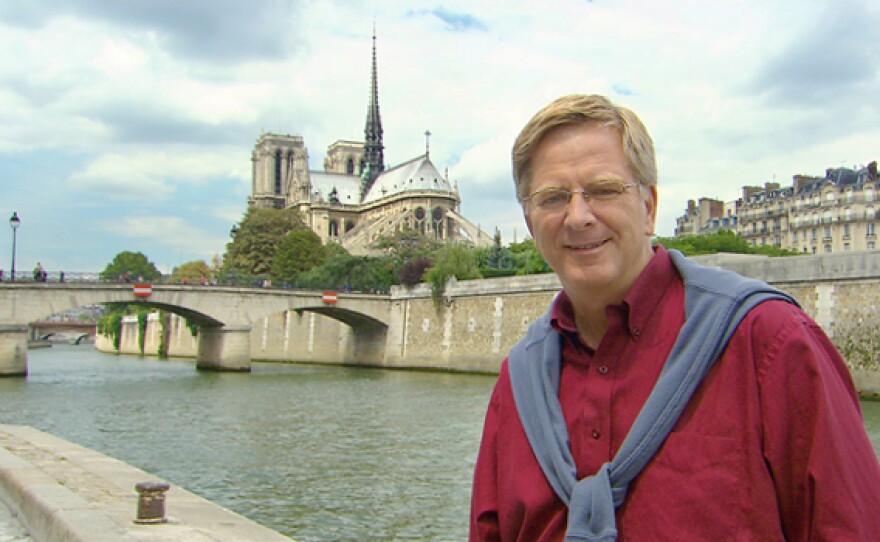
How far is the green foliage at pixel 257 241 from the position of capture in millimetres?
60250

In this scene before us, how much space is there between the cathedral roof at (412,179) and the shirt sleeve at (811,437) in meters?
81.9

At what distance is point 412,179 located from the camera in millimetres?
87812

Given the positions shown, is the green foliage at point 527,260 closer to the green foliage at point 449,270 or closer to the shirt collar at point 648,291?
the green foliage at point 449,270

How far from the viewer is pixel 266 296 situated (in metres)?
38.5

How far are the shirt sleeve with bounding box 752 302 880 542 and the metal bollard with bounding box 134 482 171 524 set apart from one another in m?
4.29

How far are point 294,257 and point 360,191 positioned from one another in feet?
147

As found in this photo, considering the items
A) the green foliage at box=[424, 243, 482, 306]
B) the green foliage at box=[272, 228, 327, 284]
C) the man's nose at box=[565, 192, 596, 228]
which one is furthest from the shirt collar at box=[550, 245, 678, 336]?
the green foliage at box=[272, 228, 327, 284]

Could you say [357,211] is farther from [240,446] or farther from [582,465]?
[582,465]

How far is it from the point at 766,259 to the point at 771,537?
24116 millimetres

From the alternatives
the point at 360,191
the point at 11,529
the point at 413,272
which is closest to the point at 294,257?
the point at 413,272

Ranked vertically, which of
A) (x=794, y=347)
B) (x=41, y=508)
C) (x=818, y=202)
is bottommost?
(x=41, y=508)

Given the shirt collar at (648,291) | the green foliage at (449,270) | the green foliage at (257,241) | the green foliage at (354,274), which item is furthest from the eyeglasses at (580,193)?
the green foliage at (257,241)

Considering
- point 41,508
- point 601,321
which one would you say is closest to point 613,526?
point 601,321

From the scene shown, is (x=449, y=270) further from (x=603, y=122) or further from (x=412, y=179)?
(x=412, y=179)
